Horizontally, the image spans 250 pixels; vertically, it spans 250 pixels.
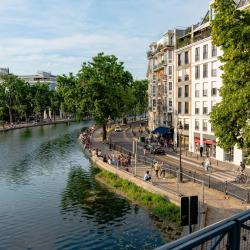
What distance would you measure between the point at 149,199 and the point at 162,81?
1903 inches

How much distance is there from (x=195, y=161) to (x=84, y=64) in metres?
35.5

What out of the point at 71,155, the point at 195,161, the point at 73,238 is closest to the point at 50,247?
the point at 73,238

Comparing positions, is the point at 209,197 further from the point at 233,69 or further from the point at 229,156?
the point at 229,156

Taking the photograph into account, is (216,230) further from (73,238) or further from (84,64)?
(84,64)

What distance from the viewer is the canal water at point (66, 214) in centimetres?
2400

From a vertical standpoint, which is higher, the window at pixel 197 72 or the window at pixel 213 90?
the window at pixel 197 72

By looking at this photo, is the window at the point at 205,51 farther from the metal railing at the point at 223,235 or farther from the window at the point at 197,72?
the metal railing at the point at 223,235

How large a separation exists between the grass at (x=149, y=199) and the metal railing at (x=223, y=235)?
21.1m

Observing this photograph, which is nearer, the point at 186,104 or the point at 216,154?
the point at 216,154

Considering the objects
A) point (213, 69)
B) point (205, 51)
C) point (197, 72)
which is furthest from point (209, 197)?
point (197, 72)

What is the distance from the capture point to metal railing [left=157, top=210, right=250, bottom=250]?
183 inches

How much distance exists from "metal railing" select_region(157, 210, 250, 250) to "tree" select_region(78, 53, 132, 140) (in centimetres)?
6549

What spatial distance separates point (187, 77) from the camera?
5800 centimetres

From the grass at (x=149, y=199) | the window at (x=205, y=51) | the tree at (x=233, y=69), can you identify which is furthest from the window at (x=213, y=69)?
the tree at (x=233, y=69)
